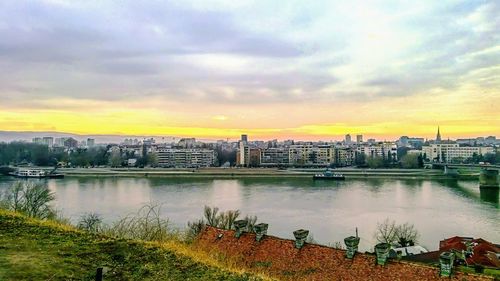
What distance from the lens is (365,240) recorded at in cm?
1770

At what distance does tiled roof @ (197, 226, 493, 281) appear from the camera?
7.06m

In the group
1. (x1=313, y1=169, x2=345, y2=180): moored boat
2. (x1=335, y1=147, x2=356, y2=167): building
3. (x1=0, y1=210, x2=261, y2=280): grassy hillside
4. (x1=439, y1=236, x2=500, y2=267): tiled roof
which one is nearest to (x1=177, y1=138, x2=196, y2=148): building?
(x1=335, y1=147, x2=356, y2=167): building

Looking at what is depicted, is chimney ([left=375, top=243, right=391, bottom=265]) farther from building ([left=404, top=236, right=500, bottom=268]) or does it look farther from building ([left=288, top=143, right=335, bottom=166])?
building ([left=288, top=143, right=335, bottom=166])

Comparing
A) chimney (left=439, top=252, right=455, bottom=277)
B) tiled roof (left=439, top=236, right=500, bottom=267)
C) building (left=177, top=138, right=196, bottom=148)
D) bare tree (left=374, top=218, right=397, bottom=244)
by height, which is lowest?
bare tree (left=374, top=218, right=397, bottom=244)

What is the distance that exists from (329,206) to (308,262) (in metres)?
18.8

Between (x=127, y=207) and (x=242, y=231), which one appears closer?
(x=242, y=231)

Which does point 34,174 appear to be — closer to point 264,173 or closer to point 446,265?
point 264,173

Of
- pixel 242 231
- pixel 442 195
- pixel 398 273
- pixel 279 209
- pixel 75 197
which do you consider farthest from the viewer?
pixel 442 195

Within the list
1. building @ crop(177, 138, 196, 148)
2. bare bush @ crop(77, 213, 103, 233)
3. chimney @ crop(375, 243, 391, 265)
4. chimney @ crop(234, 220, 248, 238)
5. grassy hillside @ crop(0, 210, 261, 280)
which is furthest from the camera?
building @ crop(177, 138, 196, 148)

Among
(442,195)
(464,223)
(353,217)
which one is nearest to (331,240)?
(353,217)

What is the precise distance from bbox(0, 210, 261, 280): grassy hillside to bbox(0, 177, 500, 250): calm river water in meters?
12.3

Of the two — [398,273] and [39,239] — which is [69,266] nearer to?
[39,239]

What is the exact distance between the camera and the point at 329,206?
2658 cm

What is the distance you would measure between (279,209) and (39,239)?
20.5 meters
